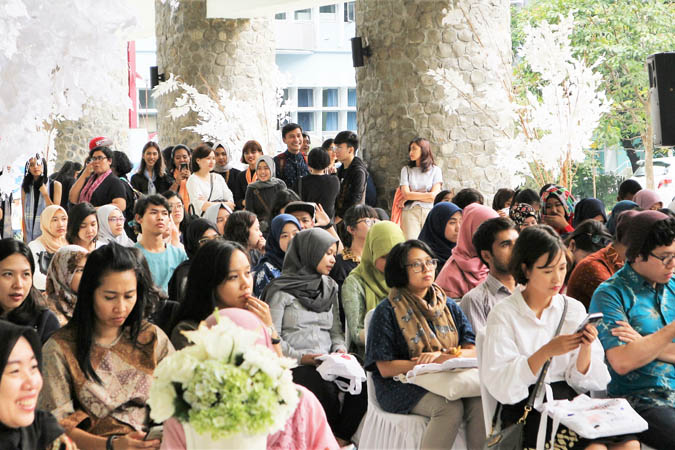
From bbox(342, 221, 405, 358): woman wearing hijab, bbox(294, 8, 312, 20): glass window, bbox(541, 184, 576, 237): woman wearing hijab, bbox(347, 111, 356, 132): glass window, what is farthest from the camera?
bbox(347, 111, 356, 132): glass window

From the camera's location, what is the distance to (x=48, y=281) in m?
4.30

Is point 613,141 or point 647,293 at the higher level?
point 613,141

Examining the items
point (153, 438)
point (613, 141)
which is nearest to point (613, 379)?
point (153, 438)

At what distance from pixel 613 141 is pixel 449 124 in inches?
405

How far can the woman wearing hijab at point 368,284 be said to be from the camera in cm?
444

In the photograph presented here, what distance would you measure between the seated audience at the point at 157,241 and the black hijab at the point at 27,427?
274 cm

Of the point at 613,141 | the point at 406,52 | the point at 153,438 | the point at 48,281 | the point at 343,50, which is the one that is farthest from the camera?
the point at 343,50

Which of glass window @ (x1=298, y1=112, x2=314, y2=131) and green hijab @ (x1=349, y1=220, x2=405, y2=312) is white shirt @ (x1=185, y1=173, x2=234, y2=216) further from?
glass window @ (x1=298, y1=112, x2=314, y2=131)

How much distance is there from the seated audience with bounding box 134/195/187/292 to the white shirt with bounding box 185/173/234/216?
2.39 m

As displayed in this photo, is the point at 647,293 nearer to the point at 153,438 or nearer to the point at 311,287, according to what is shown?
the point at 311,287

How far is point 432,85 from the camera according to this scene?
902 centimetres

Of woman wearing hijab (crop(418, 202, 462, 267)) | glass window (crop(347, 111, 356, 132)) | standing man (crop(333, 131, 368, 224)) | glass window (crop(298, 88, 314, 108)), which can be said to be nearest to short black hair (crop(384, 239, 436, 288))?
woman wearing hijab (crop(418, 202, 462, 267))

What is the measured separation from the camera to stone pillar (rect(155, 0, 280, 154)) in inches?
480

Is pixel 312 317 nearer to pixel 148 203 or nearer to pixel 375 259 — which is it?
pixel 375 259
